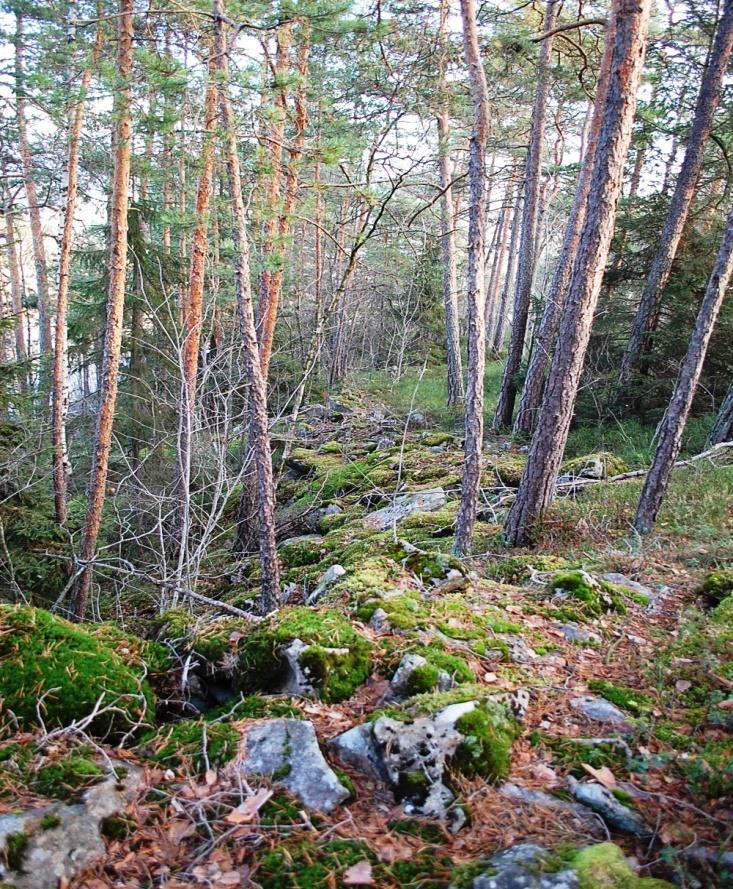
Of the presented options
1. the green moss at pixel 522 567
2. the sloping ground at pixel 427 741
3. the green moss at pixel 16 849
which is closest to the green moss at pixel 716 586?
the sloping ground at pixel 427 741

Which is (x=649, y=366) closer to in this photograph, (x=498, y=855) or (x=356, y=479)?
(x=356, y=479)

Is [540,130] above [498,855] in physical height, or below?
above

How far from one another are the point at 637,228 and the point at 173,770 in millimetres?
13550

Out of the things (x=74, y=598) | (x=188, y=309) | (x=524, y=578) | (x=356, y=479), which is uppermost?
(x=188, y=309)

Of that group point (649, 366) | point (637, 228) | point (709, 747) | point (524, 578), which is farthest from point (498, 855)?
point (637, 228)

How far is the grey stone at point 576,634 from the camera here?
4105 mm

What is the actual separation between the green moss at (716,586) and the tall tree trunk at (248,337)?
3.86 meters

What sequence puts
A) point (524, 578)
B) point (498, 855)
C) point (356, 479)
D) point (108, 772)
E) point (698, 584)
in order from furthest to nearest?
point (356, 479) → point (524, 578) → point (698, 584) → point (108, 772) → point (498, 855)

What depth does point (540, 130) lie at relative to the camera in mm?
12156

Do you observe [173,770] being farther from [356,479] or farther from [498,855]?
[356,479]

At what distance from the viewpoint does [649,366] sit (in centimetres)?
1183

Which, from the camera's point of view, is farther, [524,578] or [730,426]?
[730,426]

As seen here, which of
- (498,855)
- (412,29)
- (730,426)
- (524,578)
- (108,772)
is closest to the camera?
(498,855)

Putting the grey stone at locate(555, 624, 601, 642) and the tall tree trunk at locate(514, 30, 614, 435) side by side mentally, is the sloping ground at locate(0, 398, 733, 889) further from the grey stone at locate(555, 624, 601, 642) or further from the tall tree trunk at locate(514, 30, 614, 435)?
the tall tree trunk at locate(514, 30, 614, 435)
